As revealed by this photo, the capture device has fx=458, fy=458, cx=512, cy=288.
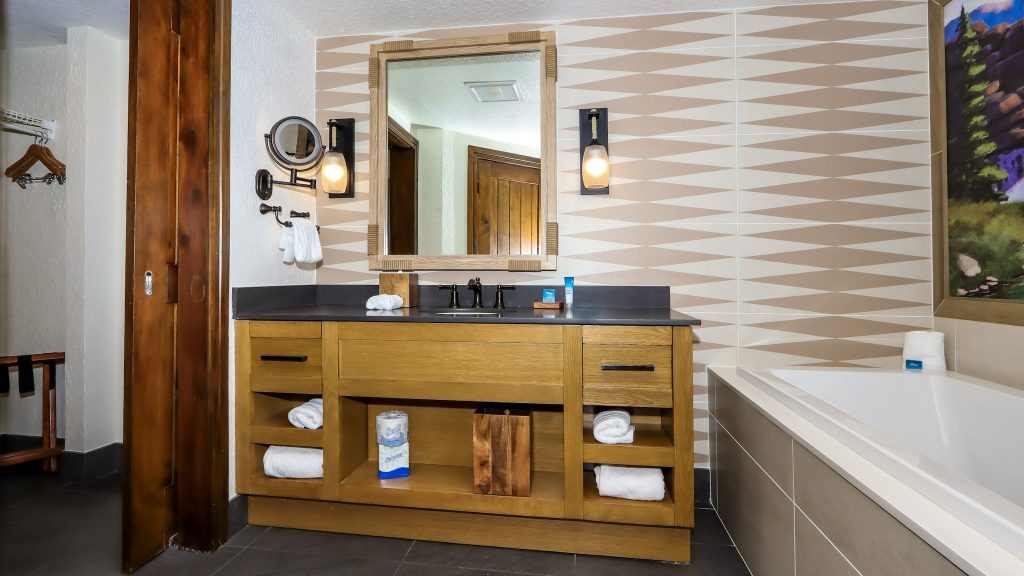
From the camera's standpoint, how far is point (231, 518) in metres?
1.74

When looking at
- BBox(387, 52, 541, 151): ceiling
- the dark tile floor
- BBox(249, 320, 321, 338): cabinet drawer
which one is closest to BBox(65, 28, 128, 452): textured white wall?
the dark tile floor

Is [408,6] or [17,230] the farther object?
[17,230]

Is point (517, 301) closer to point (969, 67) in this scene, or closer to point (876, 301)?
point (876, 301)

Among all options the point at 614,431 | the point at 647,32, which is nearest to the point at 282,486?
the point at 614,431

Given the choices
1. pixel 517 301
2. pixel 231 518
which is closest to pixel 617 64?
pixel 517 301

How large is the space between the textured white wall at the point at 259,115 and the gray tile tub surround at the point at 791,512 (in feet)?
6.14

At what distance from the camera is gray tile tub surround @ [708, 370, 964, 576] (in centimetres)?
82

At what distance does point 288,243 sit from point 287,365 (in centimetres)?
57

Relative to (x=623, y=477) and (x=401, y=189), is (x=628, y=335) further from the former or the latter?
(x=401, y=189)

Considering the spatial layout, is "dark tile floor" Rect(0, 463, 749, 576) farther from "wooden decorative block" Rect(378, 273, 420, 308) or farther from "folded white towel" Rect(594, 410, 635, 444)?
"wooden decorative block" Rect(378, 273, 420, 308)

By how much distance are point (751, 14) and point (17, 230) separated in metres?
3.78

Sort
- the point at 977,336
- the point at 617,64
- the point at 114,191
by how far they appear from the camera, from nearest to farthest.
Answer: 1. the point at 977,336
2. the point at 617,64
3. the point at 114,191

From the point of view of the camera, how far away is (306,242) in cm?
206

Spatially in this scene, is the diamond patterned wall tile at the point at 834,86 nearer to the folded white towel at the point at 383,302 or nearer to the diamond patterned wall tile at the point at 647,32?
the diamond patterned wall tile at the point at 647,32
